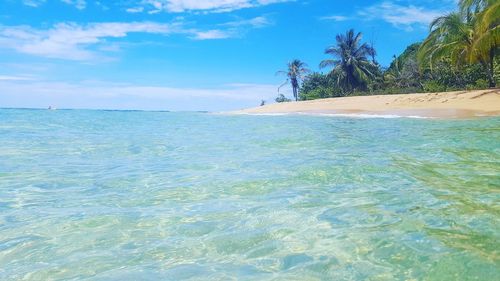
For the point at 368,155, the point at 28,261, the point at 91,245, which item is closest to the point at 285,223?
the point at 91,245

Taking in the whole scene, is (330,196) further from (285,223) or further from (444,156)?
(444,156)

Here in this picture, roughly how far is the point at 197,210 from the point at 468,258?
103 inches

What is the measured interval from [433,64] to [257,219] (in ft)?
110

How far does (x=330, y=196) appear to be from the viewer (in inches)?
187

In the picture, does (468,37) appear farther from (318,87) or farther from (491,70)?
(318,87)

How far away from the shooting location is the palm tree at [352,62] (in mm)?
44219

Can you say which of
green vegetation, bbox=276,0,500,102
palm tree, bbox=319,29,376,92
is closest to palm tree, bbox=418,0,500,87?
green vegetation, bbox=276,0,500,102

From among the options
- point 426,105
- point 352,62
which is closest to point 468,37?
point 426,105

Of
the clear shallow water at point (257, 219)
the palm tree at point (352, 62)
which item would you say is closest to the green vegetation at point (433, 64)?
the palm tree at point (352, 62)

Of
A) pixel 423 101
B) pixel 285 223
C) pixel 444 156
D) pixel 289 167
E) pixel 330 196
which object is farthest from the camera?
pixel 423 101

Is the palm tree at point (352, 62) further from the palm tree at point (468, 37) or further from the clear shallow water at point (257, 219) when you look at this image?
the clear shallow water at point (257, 219)

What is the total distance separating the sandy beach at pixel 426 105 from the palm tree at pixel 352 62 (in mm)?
9713

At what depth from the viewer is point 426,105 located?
2484 cm

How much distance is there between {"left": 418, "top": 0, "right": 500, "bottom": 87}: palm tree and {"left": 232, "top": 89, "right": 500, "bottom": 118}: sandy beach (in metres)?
2.52
